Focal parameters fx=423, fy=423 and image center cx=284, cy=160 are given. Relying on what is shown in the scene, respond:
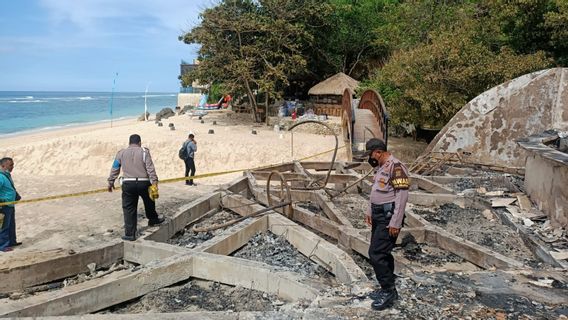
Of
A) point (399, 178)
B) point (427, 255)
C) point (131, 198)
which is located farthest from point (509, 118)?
point (131, 198)

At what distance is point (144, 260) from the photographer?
271 inches

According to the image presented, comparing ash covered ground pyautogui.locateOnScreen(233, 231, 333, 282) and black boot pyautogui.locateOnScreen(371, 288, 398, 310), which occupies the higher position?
black boot pyautogui.locateOnScreen(371, 288, 398, 310)

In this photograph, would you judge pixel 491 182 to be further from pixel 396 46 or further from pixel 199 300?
pixel 396 46

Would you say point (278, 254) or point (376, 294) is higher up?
point (376, 294)

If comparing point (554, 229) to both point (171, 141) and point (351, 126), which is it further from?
point (171, 141)

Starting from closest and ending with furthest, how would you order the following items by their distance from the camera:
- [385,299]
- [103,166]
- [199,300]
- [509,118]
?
1. [385,299]
2. [199,300]
3. [509,118]
4. [103,166]

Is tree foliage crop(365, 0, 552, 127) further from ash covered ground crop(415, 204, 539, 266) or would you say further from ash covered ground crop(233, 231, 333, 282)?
ash covered ground crop(233, 231, 333, 282)

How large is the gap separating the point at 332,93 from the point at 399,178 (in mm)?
23388

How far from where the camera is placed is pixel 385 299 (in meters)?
4.30

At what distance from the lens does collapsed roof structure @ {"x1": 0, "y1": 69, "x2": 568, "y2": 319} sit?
451cm

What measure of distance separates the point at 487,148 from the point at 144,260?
10.5 meters

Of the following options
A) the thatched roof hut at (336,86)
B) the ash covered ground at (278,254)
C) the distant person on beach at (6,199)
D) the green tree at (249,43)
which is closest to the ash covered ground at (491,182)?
the ash covered ground at (278,254)

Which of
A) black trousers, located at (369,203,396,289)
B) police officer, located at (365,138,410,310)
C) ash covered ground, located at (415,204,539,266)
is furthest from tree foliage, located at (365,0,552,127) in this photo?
black trousers, located at (369,203,396,289)

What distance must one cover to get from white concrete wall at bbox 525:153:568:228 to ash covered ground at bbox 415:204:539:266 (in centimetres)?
69
